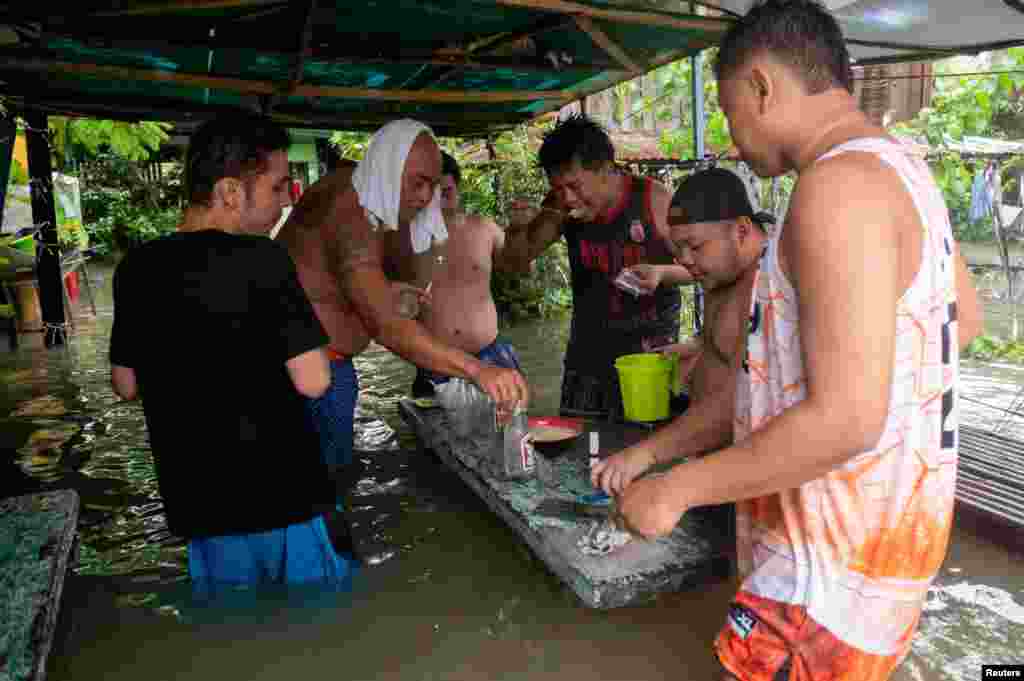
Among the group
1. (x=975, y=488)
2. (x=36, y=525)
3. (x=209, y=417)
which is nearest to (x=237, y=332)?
(x=209, y=417)

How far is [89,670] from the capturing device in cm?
260

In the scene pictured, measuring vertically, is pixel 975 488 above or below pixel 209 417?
below

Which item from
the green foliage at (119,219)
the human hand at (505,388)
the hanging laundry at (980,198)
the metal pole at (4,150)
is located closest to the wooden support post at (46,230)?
the metal pole at (4,150)

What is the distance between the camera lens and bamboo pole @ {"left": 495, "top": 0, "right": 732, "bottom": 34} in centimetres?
341

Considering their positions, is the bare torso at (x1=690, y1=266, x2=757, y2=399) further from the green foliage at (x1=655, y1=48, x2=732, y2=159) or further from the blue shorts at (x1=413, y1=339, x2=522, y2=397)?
the green foliage at (x1=655, y1=48, x2=732, y2=159)

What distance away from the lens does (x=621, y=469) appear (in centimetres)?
194

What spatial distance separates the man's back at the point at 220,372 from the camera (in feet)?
7.13

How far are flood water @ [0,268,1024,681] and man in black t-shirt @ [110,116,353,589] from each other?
0.12 m

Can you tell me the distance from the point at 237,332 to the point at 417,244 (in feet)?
5.83

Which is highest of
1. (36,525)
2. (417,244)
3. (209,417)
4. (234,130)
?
(234,130)

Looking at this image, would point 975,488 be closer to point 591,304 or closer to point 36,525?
Result: point 591,304

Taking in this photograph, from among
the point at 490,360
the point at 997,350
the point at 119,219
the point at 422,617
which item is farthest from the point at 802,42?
the point at 119,219

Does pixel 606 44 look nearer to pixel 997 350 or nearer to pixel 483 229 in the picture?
pixel 483 229

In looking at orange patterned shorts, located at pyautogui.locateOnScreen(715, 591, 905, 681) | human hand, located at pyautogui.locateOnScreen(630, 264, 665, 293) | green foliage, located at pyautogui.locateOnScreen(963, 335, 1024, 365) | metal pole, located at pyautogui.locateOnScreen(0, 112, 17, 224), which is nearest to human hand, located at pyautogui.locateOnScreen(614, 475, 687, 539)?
orange patterned shorts, located at pyautogui.locateOnScreen(715, 591, 905, 681)
